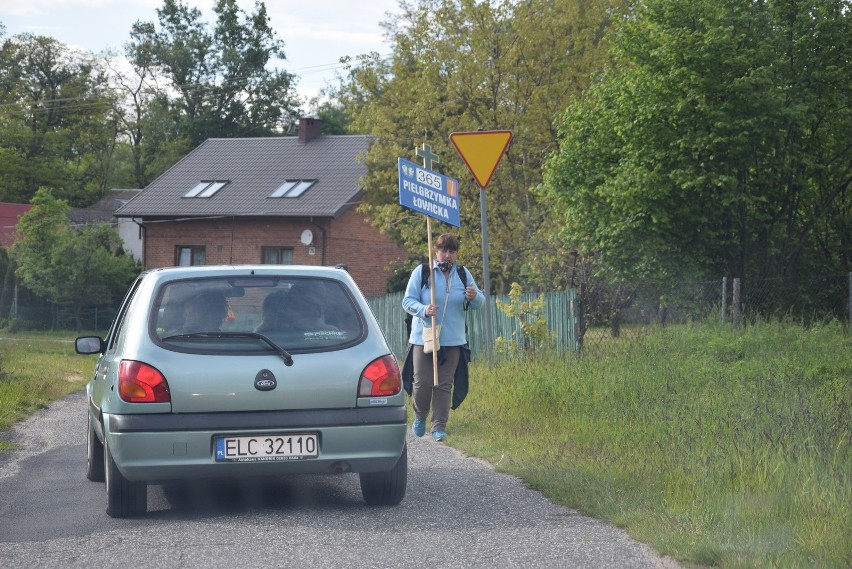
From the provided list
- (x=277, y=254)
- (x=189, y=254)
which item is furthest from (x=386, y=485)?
(x=189, y=254)

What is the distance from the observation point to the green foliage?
16.3 m

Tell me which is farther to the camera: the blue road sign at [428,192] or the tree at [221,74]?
the tree at [221,74]

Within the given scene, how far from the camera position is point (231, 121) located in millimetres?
73750

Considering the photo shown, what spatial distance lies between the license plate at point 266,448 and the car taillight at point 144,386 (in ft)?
1.31

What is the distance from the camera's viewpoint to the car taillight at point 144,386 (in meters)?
6.50

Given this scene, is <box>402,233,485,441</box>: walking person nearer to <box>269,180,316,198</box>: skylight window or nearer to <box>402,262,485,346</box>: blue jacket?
<box>402,262,485,346</box>: blue jacket

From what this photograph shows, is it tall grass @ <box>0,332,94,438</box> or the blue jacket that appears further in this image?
tall grass @ <box>0,332,94,438</box>

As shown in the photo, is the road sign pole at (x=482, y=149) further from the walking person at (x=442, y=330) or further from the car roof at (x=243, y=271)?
the car roof at (x=243, y=271)

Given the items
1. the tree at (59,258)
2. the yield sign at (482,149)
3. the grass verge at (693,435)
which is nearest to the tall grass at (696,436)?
the grass verge at (693,435)

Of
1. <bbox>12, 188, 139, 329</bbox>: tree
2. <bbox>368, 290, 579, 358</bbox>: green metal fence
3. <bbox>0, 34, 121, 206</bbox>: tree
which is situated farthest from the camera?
<bbox>0, 34, 121, 206</bbox>: tree

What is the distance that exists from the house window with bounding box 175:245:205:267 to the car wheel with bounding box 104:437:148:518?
45.7 m

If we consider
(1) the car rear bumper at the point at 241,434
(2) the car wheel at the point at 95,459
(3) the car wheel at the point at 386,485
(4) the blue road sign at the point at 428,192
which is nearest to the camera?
(1) the car rear bumper at the point at 241,434

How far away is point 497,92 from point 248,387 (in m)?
24.2

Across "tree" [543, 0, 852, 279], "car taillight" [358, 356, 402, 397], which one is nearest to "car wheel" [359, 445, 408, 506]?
"car taillight" [358, 356, 402, 397]
